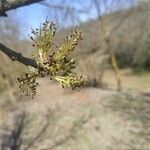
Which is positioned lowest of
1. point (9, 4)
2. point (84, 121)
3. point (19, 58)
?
point (84, 121)

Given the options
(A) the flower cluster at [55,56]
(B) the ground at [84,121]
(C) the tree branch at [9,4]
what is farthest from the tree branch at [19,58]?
(B) the ground at [84,121]

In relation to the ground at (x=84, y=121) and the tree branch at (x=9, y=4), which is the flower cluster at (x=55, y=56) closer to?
the tree branch at (x=9, y=4)

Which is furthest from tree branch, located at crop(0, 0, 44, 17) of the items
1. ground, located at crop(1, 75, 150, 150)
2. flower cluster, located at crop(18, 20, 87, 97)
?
ground, located at crop(1, 75, 150, 150)

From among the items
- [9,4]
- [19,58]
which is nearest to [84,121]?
[19,58]

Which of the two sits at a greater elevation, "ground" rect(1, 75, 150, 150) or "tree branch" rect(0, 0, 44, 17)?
"tree branch" rect(0, 0, 44, 17)

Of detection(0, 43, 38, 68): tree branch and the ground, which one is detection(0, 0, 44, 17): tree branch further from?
the ground

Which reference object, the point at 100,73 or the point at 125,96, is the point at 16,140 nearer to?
the point at 125,96

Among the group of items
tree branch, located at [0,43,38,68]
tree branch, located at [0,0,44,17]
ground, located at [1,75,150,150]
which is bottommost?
ground, located at [1,75,150,150]

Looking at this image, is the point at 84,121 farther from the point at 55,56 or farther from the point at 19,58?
the point at 55,56

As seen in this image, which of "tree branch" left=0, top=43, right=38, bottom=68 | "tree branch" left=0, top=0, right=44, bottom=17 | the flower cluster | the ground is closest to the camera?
the flower cluster
